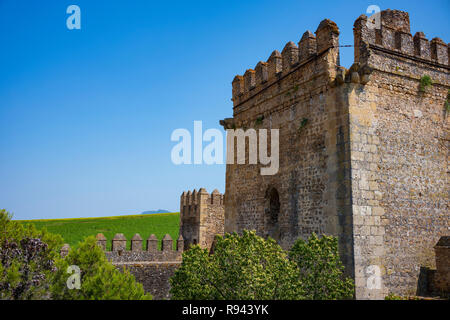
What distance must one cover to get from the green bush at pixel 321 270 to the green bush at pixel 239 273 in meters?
0.33

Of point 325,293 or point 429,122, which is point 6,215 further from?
point 429,122

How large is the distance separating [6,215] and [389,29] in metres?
11.0

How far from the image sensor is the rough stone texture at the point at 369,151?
9898 mm

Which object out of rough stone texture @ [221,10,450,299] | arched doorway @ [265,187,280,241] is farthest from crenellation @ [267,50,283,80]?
arched doorway @ [265,187,280,241]

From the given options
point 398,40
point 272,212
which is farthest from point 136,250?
point 398,40

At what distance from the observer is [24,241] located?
903 cm

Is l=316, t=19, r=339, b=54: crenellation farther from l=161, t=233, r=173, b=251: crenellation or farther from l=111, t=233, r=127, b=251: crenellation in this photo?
l=161, t=233, r=173, b=251: crenellation

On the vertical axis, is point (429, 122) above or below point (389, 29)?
below

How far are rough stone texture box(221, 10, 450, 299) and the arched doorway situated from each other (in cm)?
5

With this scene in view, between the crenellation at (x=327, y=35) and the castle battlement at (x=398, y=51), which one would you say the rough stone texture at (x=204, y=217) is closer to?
the crenellation at (x=327, y=35)

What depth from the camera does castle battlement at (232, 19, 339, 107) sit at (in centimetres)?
1094

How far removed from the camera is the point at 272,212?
13.1 metres
